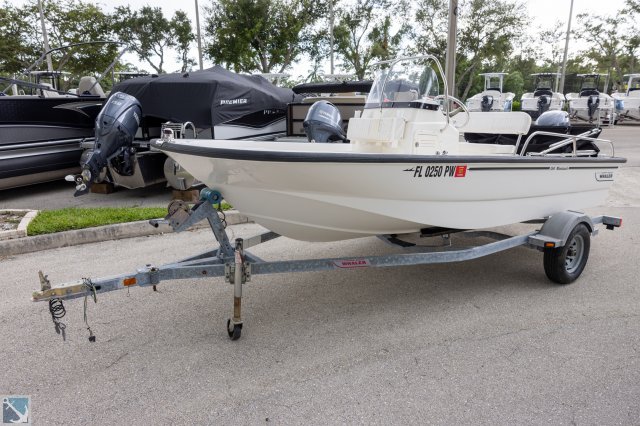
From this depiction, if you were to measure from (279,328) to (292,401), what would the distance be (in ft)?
2.86

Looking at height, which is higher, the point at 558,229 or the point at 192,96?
the point at 192,96

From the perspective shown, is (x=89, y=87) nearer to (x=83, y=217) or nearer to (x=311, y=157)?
(x=83, y=217)

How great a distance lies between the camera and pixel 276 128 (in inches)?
362

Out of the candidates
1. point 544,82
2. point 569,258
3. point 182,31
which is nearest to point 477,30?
point 544,82

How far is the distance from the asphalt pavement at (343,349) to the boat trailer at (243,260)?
0.96 feet

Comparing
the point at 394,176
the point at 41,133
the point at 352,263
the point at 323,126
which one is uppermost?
the point at 323,126

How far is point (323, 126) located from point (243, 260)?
357 centimetres

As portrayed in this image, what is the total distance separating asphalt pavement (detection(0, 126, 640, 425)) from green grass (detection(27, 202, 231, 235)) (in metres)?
0.81

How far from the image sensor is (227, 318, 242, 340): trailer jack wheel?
10.2ft

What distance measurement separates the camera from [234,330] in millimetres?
3129

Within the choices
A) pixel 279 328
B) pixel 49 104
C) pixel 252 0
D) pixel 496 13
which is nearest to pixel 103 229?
pixel 279 328

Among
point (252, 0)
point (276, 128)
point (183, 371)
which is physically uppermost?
point (252, 0)

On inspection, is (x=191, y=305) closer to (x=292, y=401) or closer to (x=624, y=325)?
(x=292, y=401)

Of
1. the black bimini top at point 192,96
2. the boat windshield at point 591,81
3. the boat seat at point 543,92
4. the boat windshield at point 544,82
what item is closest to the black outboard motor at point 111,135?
the black bimini top at point 192,96
